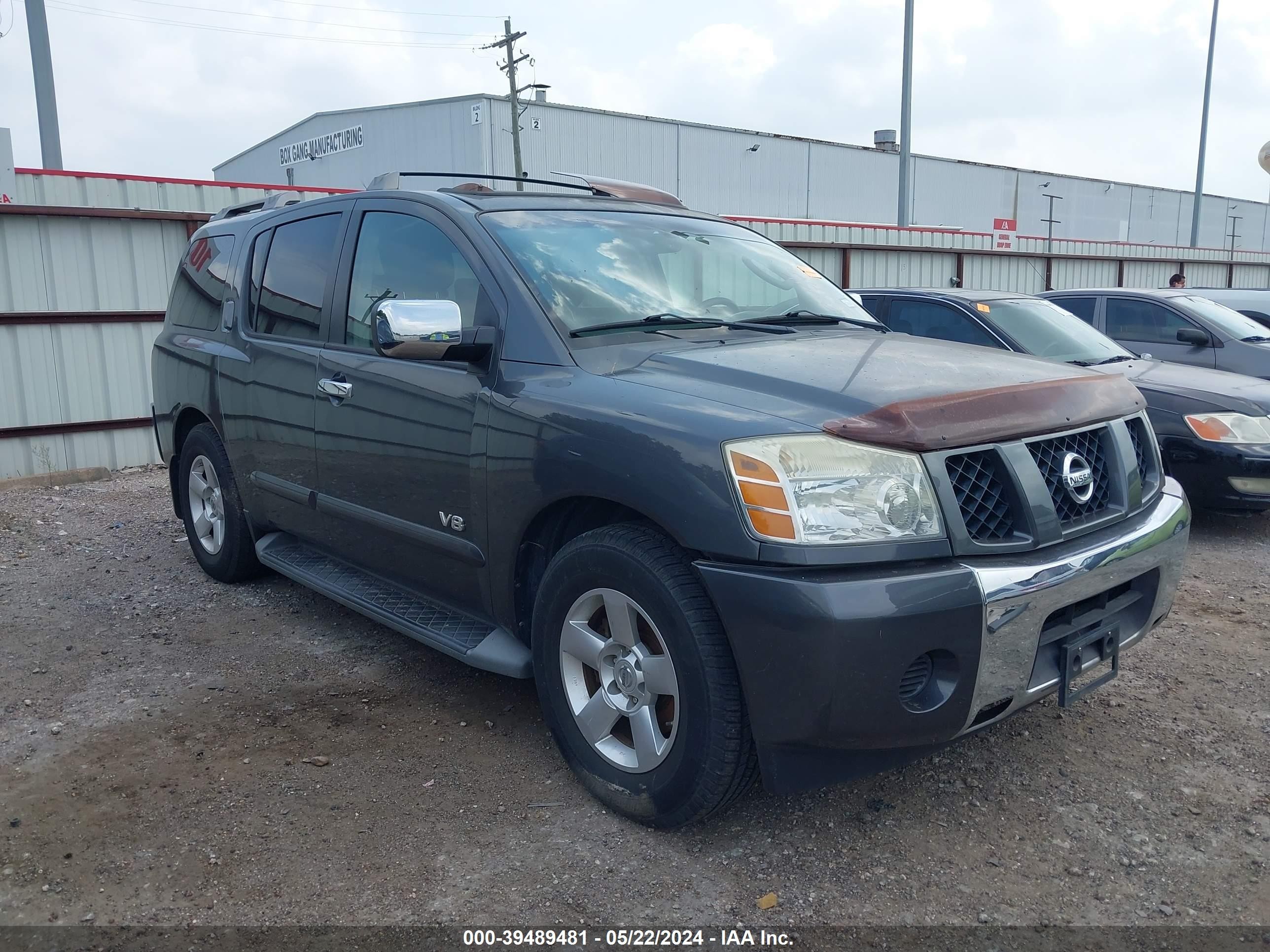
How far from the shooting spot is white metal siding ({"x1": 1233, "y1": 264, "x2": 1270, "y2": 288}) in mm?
23859

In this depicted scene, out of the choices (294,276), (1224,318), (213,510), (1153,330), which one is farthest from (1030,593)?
(1224,318)

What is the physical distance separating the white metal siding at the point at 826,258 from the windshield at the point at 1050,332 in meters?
6.34

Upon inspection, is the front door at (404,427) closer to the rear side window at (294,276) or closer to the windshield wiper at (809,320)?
the rear side window at (294,276)

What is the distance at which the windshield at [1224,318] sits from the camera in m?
8.05

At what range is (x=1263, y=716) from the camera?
3568 millimetres

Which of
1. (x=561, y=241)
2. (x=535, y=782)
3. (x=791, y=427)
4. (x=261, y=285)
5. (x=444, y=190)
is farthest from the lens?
(x=261, y=285)

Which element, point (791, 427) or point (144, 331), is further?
point (144, 331)

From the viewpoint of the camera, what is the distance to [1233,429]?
589cm

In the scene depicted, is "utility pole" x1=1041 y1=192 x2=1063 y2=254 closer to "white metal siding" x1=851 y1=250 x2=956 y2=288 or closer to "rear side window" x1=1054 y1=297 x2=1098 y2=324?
"white metal siding" x1=851 y1=250 x2=956 y2=288

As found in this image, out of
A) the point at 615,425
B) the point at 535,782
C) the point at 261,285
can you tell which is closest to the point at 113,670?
the point at 261,285

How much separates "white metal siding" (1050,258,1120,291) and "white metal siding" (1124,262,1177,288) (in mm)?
646

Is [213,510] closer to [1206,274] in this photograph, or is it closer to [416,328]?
[416,328]

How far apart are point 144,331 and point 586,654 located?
25.0ft

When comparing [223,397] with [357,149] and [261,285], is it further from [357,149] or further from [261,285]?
[357,149]
